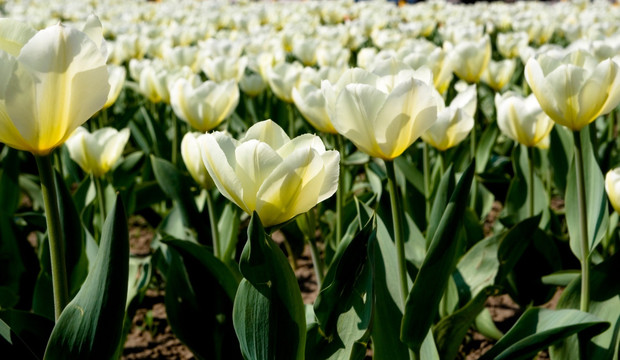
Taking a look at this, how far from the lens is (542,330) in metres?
1.37

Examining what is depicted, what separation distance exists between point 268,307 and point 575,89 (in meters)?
0.79

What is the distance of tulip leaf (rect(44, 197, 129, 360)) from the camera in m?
0.98

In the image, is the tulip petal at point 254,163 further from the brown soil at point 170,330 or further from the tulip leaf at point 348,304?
the brown soil at point 170,330

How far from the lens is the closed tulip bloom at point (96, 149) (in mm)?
2074

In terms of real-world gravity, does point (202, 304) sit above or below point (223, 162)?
below

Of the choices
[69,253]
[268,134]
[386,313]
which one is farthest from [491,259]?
[69,253]

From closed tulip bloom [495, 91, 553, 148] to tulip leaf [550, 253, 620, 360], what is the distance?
18.3 inches

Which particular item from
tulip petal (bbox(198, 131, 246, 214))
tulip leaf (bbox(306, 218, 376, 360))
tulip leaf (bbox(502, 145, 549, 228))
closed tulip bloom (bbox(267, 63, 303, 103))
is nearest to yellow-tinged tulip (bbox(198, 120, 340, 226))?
tulip petal (bbox(198, 131, 246, 214))

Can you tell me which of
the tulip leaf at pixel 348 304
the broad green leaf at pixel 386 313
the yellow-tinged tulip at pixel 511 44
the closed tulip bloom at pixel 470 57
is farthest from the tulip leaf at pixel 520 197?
the yellow-tinged tulip at pixel 511 44

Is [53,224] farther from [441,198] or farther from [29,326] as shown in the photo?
[441,198]

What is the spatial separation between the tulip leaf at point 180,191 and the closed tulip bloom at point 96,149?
0.13 metres

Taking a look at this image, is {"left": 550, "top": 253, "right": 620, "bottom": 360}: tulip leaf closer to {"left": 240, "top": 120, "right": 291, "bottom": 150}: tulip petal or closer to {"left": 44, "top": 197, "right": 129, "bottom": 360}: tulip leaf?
{"left": 240, "top": 120, "right": 291, "bottom": 150}: tulip petal

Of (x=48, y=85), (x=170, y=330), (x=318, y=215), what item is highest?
(x=48, y=85)

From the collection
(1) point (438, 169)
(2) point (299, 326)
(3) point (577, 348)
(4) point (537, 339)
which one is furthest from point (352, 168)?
(2) point (299, 326)
